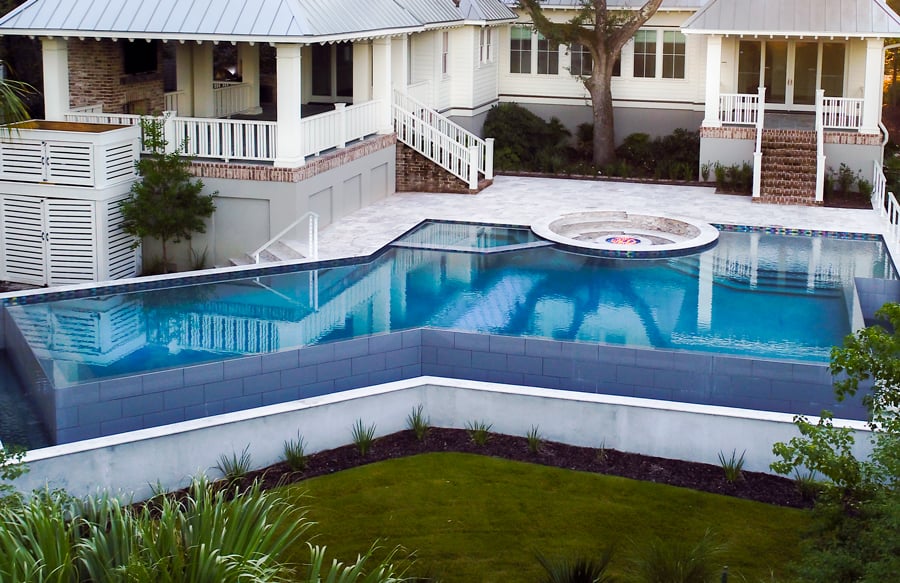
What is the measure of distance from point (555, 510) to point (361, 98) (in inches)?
614

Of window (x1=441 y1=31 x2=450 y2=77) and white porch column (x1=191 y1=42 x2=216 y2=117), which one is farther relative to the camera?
window (x1=441 y1=31 x2=450 y2=77)

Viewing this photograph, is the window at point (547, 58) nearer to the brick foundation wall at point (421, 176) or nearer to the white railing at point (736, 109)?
the white railing at point (736, 109)

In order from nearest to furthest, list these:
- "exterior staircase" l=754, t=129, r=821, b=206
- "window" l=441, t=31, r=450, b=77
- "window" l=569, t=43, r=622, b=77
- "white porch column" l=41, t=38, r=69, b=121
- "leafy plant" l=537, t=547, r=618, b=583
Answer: "leafy plant" l=537, t=547, r=618, b=583 < "white porch column" l=41, t=38, r=69, b=121 < "exterior staircase" l=754, t=129, r=821, b=206 < "window" l=441, t=31, r=450, b=77 < "window" l=569, t=43, r=622, b=77

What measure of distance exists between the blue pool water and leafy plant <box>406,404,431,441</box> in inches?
102

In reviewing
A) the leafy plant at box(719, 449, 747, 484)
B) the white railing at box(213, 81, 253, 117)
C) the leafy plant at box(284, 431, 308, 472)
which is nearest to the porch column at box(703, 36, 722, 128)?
the white railing at box(213, 81, 253, 117)

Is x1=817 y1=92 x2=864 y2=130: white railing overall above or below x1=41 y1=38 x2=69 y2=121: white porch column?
below

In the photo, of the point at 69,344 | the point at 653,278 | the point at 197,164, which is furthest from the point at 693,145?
the point at 69,344

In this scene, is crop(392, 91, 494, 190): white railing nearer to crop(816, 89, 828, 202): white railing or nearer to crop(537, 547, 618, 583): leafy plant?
crop(816, 89, 828, 202): white railing

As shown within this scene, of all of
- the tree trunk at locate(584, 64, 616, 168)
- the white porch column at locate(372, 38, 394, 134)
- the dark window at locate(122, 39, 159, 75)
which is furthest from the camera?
the tree trunk at locate(584, 64, 616, 168)

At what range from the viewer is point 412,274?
2028cm

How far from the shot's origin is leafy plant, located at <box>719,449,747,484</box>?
1302 cm

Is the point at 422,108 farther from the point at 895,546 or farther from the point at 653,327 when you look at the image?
the point at 895,546

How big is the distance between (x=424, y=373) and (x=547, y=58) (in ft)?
66.1

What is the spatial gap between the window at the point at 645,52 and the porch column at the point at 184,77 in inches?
496
